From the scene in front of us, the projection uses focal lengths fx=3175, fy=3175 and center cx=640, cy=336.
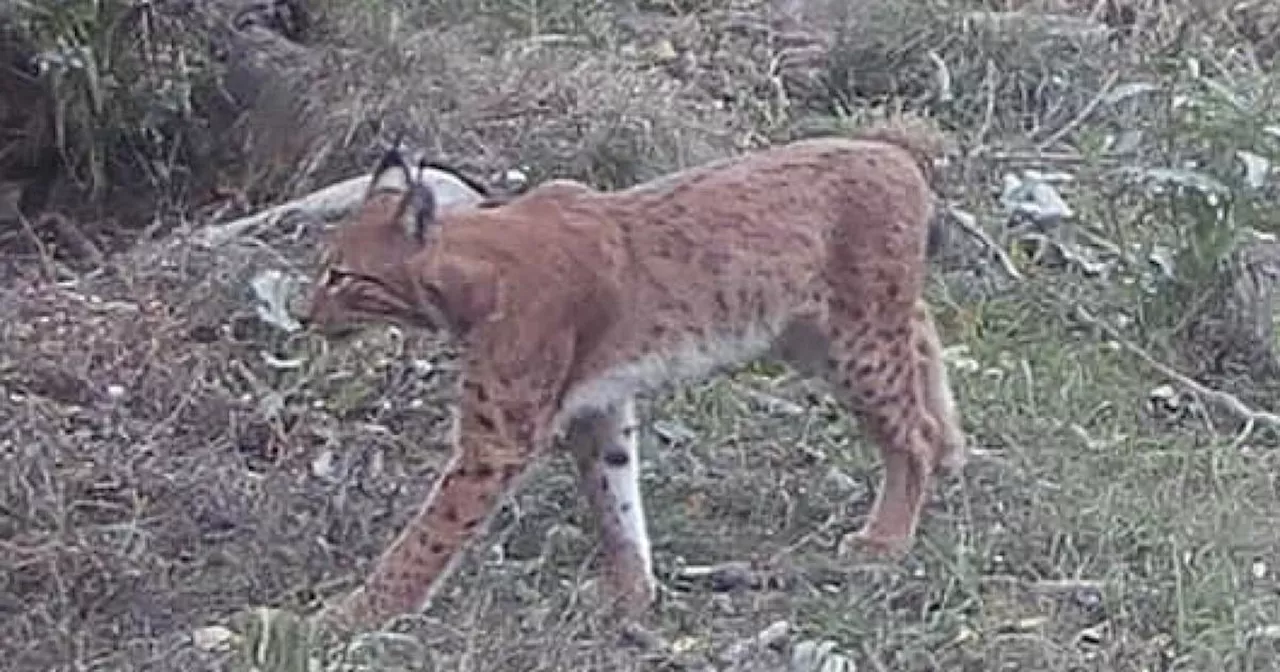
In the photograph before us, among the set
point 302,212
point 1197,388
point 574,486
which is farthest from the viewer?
point 302,212

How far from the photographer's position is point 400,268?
534 centimetres

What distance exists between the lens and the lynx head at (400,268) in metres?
5.34

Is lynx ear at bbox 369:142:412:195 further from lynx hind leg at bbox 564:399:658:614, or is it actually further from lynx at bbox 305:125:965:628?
lynx hind leg at bbox 564:399:658:614

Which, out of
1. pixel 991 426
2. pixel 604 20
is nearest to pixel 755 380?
pixel 991 426

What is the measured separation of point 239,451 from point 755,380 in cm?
116

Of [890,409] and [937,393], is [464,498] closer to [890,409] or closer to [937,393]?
[890,409]

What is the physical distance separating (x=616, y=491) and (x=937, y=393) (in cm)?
80

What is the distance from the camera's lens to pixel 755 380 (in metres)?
6.70

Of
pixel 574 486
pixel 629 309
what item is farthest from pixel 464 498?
pixel 574 486

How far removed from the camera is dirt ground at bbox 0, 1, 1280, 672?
17.3 ft

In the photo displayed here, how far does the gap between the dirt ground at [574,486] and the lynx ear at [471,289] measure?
48cm

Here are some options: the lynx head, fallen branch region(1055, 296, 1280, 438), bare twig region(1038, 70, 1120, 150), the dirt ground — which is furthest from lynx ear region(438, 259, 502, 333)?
bare twig region(1038, 70, 1120, 150)

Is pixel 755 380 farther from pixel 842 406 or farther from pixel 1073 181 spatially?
pixel 1073 181

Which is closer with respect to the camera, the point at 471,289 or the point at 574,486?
the point at 471,289
